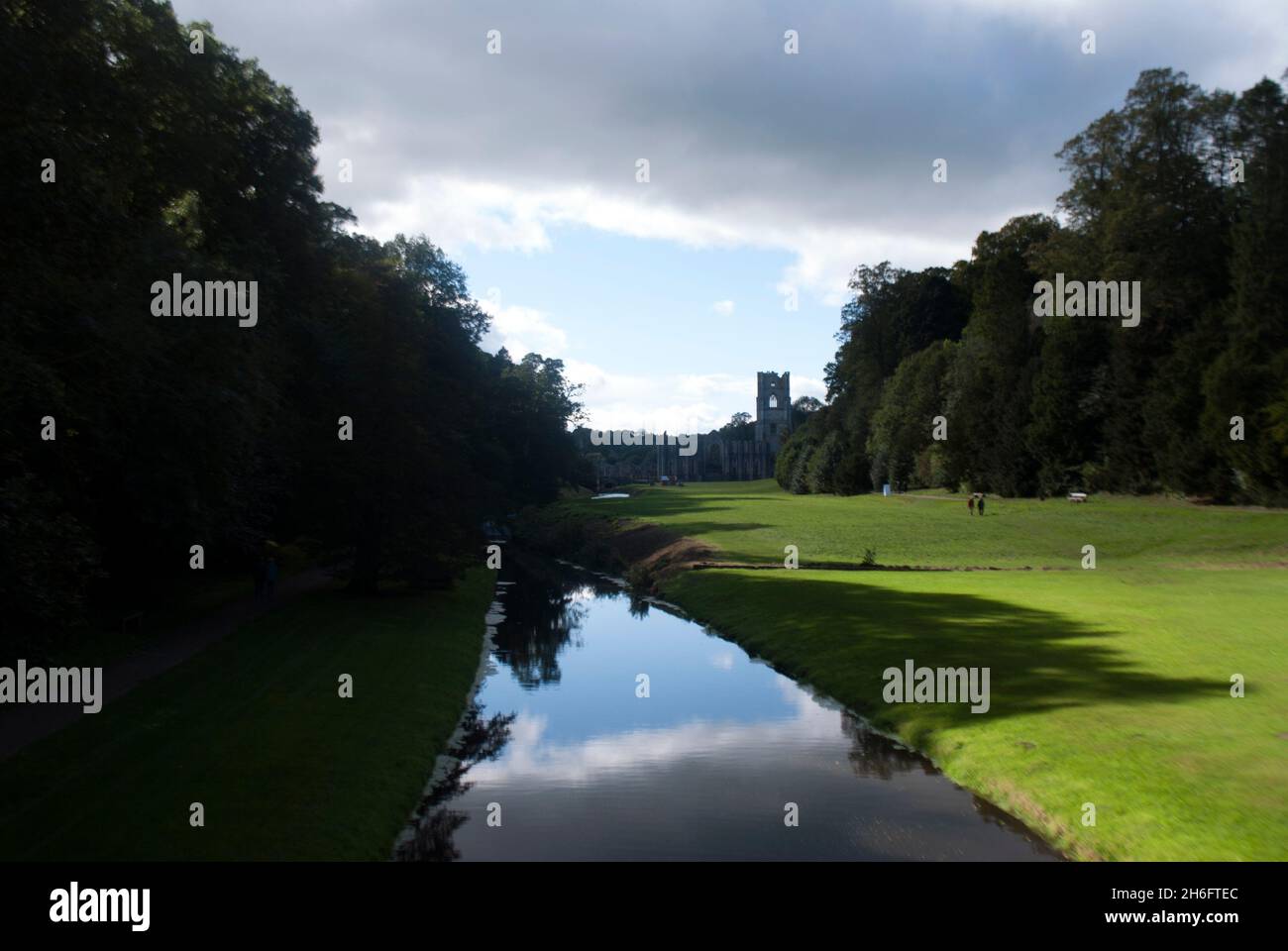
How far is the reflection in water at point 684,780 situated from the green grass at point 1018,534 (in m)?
24.1

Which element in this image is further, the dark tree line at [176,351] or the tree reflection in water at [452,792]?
the dark tree line at [176,351]

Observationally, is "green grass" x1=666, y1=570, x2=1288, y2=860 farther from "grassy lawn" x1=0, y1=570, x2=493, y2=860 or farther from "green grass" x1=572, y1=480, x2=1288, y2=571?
"grassy lawn" x1=0, y1=570, x2=493, y2=860

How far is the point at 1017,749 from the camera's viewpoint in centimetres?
1611

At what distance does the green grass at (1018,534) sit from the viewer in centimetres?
4528

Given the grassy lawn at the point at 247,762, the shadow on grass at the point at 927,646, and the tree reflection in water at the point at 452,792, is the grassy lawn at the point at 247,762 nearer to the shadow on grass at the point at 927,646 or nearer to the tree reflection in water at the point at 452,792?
the tree reflection in water at the point at 452,792

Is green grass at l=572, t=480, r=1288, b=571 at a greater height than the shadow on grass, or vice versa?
green grass at l=572, t=480, r=1288, b=571

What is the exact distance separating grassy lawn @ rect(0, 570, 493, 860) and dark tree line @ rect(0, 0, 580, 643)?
2.14 metres

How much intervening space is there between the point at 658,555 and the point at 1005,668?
31.7 m

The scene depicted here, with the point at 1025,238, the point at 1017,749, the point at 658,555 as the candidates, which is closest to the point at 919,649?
the point at 1017,749

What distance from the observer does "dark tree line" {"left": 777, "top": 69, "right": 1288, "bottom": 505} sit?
169ft

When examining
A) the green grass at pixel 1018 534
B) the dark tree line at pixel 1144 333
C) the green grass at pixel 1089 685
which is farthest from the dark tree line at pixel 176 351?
the dark tree line at pixel 1144 333

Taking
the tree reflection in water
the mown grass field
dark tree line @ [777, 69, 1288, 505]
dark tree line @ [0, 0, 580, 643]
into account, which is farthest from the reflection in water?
dark tree line @ [777, 69, 1288, 505]

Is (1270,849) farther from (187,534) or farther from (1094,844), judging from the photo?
(187,534)

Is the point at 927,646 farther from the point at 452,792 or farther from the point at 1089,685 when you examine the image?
the point at 452,792
